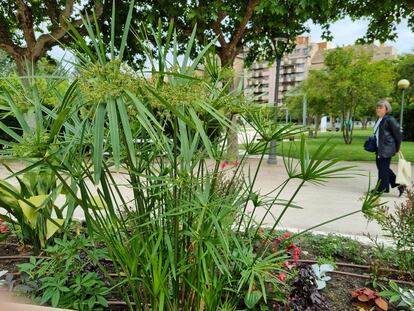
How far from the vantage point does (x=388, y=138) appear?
657 cm

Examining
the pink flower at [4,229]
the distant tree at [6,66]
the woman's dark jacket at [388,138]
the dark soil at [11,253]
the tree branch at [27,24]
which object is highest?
the tree branch at [27,24]

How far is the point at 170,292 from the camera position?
1886 mm

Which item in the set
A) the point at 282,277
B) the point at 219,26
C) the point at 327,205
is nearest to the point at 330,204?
the point at 327,205

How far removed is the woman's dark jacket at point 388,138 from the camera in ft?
21.5

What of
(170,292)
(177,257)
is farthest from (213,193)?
(170,292)

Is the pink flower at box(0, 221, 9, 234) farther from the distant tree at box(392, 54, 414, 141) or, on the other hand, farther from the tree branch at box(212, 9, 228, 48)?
the distant tree at box(392, 54, 414, 141)

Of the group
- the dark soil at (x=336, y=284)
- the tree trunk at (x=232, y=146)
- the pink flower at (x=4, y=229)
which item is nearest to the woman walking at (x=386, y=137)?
the dark soil at (x=336, y=284)

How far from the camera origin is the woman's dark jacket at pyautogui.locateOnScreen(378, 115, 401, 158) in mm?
6547

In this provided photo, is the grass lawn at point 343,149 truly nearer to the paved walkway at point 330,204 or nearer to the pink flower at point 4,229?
the paved walkway at point 330,204

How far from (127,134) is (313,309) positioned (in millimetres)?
1562

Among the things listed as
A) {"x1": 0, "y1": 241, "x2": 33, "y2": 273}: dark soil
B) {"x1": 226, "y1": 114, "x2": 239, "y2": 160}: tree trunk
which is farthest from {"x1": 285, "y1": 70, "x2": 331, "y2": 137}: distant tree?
{"x1": 226, "y1": 114, "x2": 239, "y2": 160}: tree trunk

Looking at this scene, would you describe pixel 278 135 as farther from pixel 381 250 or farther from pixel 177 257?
pixel 381 250

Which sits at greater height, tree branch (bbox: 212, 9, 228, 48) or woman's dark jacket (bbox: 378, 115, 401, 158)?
tree branch (bbox: 212, 9, 228, 48)

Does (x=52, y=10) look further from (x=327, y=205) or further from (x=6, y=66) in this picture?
(x=327, y=205)
